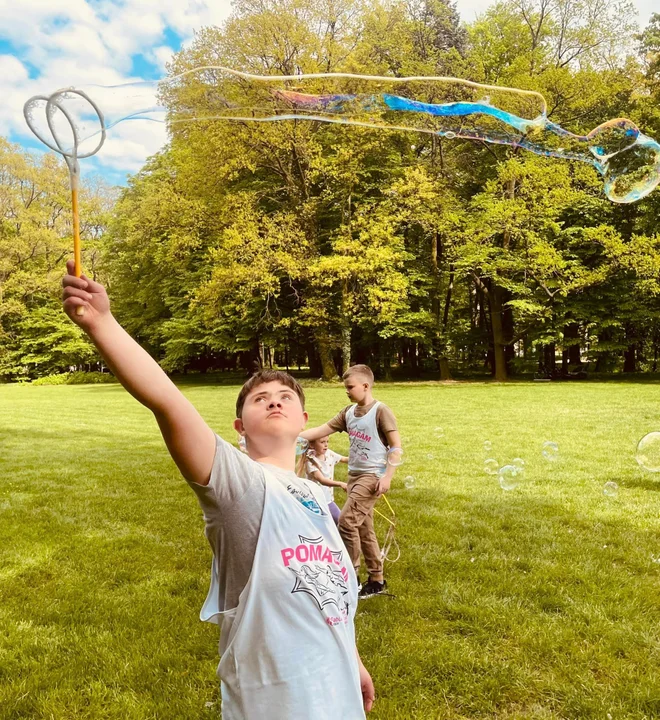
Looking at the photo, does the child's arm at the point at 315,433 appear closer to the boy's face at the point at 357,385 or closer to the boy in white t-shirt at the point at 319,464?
the boy in white t-shirt at the point at 319,464

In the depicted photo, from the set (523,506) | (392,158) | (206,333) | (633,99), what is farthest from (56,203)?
(523,506)

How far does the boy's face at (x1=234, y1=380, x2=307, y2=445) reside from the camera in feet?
5.85

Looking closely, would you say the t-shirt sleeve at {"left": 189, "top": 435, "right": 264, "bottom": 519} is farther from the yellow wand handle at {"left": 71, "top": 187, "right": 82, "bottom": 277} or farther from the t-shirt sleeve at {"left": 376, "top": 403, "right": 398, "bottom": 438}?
the t-shirt sleeve at {"left": 376, "top": 403, "right": 398, "bottom": 438}

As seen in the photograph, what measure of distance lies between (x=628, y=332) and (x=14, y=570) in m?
31.9

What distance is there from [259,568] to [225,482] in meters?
0.24

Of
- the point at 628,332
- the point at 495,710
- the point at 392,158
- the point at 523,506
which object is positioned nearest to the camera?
the point at 495,710

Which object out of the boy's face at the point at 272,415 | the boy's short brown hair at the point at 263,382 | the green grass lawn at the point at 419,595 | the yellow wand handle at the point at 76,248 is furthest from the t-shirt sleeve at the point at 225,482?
the green grass lawn at the point at 419,595

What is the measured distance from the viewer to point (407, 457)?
959cm

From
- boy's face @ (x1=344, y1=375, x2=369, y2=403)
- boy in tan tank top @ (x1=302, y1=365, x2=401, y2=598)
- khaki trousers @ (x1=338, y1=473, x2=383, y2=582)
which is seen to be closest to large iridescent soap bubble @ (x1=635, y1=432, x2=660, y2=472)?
boy in tan tank top @ (x1=302, y1=365, x2=401, y2=598)

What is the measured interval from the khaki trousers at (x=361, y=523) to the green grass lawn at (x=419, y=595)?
286mm

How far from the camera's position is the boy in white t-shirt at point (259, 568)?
1.39 meters

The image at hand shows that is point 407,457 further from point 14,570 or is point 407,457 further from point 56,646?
point 56,646

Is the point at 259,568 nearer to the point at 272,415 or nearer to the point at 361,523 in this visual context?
the point at 272,415

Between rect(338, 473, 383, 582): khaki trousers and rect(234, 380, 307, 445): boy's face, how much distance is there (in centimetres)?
261
